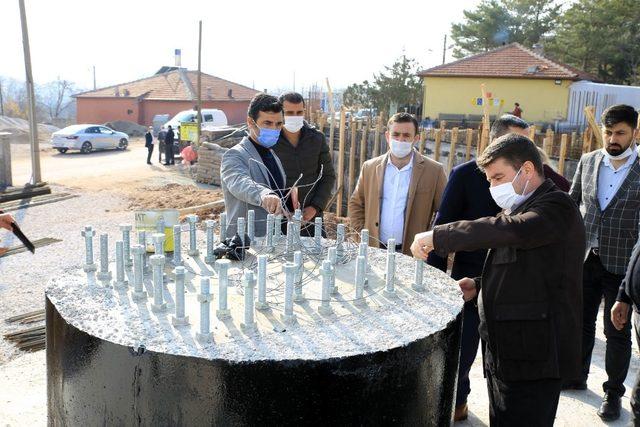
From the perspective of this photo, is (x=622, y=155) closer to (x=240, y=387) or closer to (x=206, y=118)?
(x=240, y=387)

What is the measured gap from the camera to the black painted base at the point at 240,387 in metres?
2.19

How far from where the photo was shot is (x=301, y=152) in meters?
5.19

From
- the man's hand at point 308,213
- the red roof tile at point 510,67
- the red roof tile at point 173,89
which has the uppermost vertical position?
the red roof tile at point 510,67

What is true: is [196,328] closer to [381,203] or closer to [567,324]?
[567,324]

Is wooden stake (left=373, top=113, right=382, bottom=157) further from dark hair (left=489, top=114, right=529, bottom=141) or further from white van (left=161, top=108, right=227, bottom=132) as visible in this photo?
white van (left=161, top=108, right=227, bottom=132)

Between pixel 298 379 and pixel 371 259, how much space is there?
5.31ft

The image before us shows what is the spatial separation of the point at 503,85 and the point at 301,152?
26931 mm

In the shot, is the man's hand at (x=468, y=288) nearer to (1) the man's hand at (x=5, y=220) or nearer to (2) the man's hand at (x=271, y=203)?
(2) the man's hand at (x=271, y=203)

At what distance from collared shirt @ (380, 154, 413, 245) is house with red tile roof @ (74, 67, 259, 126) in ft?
129

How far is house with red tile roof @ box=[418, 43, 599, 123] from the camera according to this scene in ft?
93.2

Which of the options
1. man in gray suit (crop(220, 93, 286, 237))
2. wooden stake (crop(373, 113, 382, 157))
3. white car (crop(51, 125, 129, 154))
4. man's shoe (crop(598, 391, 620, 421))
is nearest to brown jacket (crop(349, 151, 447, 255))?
man in gray suit (crop(220, 93, 286, 237))

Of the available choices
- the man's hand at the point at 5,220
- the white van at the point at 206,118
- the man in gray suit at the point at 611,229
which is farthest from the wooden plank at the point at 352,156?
the white van at the point at 206,118

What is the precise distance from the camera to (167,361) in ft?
7.25

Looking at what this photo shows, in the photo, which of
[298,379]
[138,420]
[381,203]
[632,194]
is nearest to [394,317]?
[298,379]
